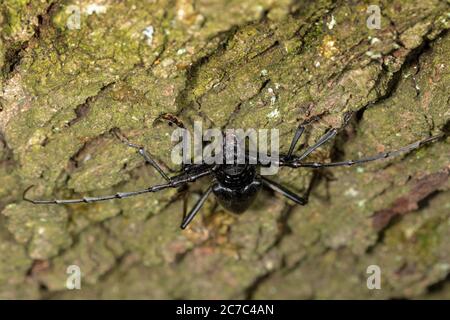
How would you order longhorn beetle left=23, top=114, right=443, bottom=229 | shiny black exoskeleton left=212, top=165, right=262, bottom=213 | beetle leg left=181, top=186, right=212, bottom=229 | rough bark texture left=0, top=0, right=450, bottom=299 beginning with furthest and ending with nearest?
beetle leg left=181, top=186, right=212, bottom=229 → shiny black exoskeleton left=212, top=165, right=262, bottom=213 → longhorn beetle left=23, top=114, right=443, bottom=229 → rough bark texture left=0, top=0, right=450, bottom=299

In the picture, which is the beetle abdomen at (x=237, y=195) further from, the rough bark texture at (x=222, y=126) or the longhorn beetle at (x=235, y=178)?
the rough bark texture at (x=222, y=126)

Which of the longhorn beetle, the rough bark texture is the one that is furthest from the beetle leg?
the rough bark texture

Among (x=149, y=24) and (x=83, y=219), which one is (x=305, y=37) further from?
(x=83, y=219)

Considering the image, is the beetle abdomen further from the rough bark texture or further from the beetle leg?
the rough bark texture

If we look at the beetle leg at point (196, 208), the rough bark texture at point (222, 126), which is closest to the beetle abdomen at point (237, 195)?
the beetle leg at point (196, 208)

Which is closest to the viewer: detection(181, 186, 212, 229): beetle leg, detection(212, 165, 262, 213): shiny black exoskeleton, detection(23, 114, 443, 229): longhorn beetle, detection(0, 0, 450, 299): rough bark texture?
detection(0, 0, 450, 299): rough bark texture

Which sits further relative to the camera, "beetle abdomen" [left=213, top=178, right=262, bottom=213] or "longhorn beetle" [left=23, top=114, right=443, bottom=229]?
"beetle abdomen" [left=213, top=178, right=262, bottom=213]
